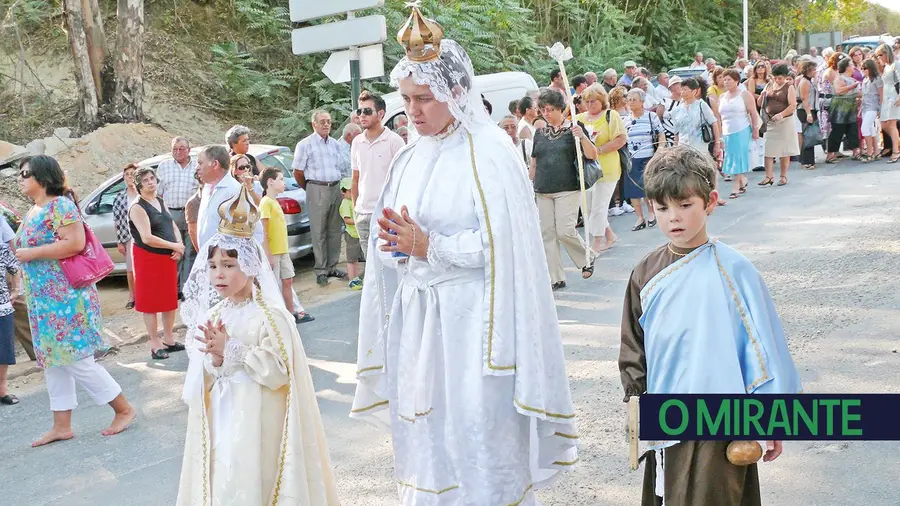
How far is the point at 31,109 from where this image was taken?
1948cm

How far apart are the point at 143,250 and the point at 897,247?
7.35 metres

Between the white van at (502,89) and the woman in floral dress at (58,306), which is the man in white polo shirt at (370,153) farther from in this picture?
the white van at (502,89)

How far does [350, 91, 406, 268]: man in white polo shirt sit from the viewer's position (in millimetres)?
10336

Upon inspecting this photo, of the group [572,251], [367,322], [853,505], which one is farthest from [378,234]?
[572,251]

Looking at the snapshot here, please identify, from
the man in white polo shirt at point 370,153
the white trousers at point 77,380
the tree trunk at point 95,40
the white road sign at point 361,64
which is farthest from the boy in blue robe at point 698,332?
the tree trunk at point 95,40

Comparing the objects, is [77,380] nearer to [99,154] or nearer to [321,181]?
[321,181]

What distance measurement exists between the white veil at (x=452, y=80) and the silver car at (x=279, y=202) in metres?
7.94

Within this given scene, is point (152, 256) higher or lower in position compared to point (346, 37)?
lower

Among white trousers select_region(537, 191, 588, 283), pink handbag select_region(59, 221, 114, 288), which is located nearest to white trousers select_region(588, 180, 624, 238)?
white trousers select_region(537, 191, 588, 283)

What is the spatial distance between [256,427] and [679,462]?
78.2 inches

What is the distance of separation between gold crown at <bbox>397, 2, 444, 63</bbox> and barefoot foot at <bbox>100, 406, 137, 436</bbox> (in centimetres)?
400

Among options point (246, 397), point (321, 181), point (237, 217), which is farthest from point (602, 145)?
point (246, 397)

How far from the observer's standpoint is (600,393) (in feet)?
23.1

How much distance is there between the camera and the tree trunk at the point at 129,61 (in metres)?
17.4
